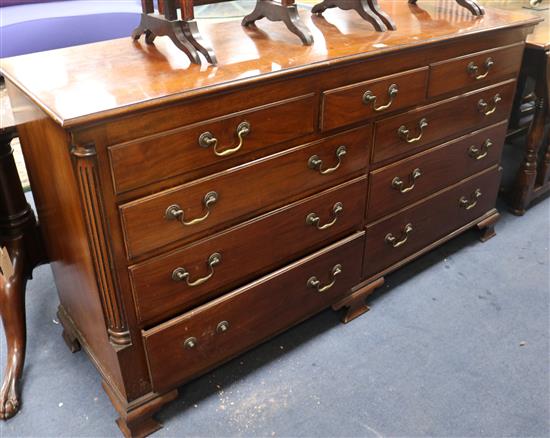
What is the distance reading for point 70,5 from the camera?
124 inches

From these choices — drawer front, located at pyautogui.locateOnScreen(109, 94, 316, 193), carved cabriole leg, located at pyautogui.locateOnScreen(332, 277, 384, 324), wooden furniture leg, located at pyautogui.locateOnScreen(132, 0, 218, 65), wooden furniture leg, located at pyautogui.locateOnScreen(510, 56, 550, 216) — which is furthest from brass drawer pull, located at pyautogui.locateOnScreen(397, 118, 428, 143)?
wooden furniture leg, located at pyautogui.locateOnScreen(510, 56, 550, 216)

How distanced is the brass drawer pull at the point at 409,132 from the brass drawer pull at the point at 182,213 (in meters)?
0.64

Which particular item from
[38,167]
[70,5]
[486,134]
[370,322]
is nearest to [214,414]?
[370,322]

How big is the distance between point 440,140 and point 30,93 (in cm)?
123

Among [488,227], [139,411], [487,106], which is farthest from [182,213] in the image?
[488,227]

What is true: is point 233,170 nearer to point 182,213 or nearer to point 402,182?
point 182,213

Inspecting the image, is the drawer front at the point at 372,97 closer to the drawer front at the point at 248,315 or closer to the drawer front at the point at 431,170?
the drawer front at the point at 431,170

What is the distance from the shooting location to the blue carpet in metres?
1.43

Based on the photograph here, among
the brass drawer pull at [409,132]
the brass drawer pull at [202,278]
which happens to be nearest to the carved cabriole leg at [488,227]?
the brass drawer pull at [409,132]

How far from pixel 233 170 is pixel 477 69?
0.94 metres

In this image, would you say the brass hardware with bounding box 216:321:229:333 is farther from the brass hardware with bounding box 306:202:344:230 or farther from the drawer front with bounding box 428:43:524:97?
the drawer front with bounding box 428:43:524:97

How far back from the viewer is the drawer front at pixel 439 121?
5.08 ft

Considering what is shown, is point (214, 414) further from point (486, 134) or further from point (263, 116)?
point (486, 134)

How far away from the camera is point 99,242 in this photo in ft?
3.59
